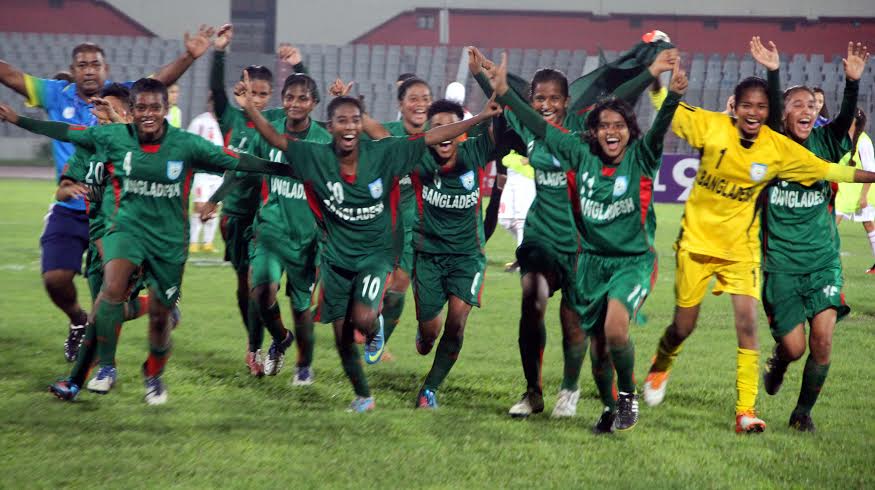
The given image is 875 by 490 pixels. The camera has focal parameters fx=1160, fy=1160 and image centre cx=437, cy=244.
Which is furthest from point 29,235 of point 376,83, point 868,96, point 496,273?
point 868,96

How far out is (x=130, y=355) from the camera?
8047mm

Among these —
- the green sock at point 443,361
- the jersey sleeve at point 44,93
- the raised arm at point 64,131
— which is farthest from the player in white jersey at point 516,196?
the raised arm at point 64,131

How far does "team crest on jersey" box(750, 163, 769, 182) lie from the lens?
19.9ft

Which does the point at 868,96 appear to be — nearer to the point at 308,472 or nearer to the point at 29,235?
the point at 29,235

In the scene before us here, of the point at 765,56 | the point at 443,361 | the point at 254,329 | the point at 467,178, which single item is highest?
the point at 765,56

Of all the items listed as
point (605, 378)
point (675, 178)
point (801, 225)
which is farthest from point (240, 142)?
point (675, 178)

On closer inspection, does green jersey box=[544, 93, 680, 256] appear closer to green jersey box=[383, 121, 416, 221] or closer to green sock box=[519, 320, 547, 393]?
green sock box=[519, 320, 547, 393]

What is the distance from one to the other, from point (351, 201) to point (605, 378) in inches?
65.7

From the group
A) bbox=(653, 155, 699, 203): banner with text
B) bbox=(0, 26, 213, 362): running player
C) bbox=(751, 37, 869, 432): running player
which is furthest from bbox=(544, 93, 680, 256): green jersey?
bbox=(653, 155, 699, 203): banner with text

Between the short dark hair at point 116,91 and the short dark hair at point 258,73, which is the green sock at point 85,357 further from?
the short dark hair at point 258,73

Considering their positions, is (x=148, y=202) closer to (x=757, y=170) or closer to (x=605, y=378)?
(x=605, y=378)

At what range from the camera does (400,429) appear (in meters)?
5.96

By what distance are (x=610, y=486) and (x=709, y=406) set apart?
76.9 inches

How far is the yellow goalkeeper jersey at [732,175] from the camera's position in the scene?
6.09 metres
